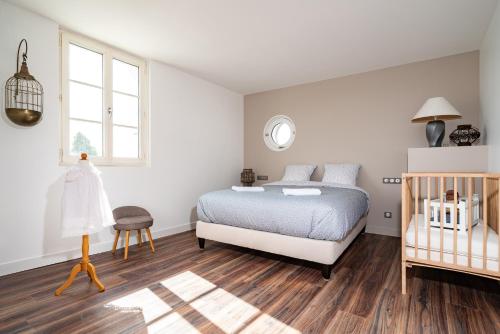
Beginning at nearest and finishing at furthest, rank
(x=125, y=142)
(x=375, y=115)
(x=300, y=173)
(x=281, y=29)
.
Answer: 1. (x=281, y=29)
2. (x=125, y=142)
3. (x=375, y=115)
4. (x=300, y=173)

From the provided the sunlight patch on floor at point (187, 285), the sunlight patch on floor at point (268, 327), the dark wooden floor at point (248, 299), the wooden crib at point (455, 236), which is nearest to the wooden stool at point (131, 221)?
the dark wooden floor at point (248, 299)

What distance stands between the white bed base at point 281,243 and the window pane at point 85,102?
179 centimetres

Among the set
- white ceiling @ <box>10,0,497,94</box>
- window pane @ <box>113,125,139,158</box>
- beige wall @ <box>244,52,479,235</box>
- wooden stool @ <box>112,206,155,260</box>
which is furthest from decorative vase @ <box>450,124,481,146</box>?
window pane @ <box>113,125,139,158</box>

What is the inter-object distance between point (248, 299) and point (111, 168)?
222 cm

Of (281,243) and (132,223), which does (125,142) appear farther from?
(281,243)

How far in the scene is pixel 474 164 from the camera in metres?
2.62

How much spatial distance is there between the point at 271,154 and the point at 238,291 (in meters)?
3.12

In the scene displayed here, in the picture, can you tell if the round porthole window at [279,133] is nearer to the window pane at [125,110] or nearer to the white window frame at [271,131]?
the white window frame at [271,131]

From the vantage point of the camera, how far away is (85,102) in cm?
287

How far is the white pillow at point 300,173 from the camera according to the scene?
Answer: 4094 millimetres

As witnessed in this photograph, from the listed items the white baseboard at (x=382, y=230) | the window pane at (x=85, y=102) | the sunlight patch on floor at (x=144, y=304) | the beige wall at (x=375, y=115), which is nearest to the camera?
the sunlight patch on floor at (x=144, y=304)

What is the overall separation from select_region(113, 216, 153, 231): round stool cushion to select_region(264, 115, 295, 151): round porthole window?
2.71m

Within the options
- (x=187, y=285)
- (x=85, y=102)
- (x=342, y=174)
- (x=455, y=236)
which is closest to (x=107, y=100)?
(x=85, y=102)

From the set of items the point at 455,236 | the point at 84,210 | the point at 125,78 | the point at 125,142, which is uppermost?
the point at 125,78
